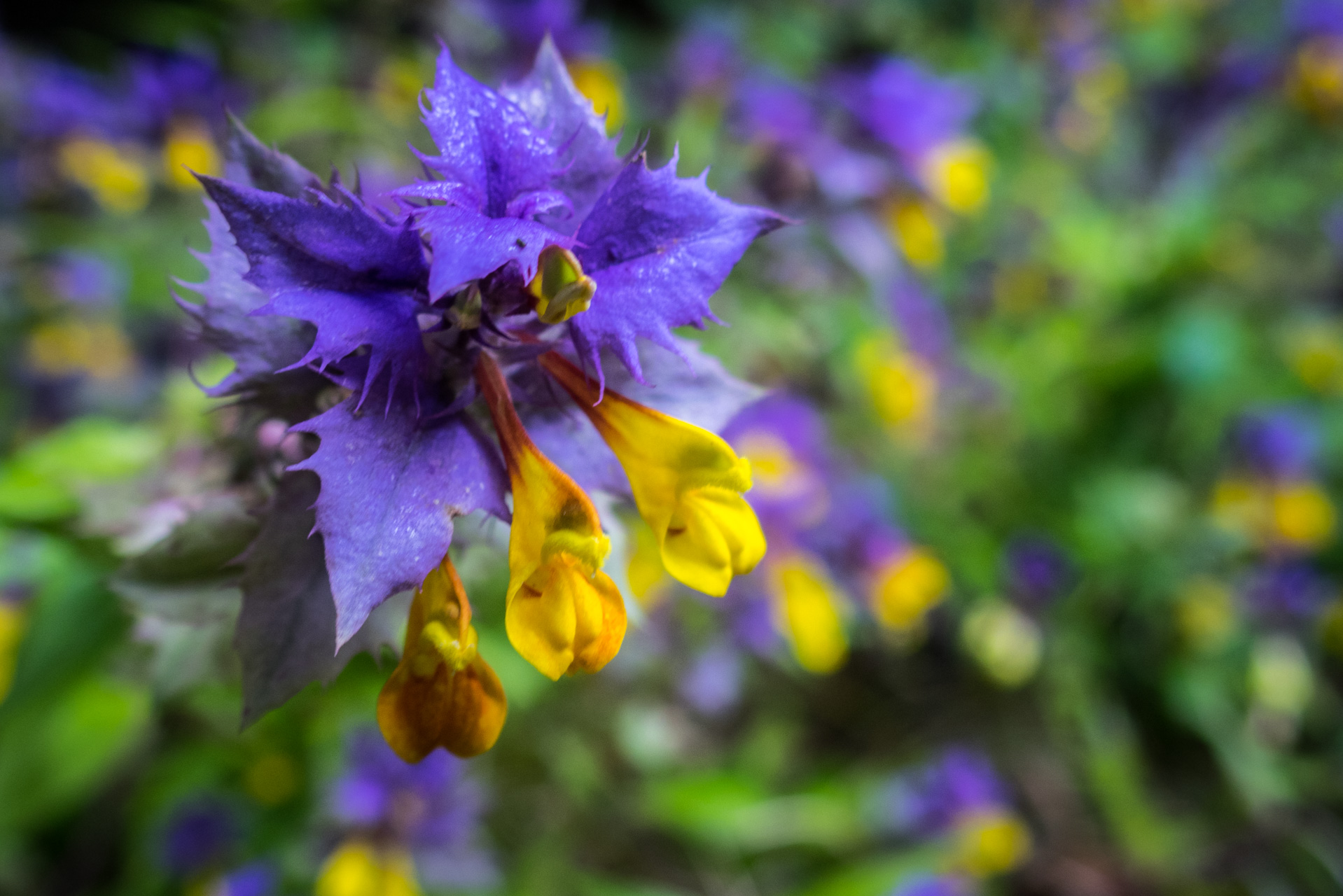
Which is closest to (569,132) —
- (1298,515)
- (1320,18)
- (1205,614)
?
(1205,614)

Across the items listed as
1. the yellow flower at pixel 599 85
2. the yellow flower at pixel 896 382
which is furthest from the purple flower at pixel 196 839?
the yellow flower at pixel 896 382

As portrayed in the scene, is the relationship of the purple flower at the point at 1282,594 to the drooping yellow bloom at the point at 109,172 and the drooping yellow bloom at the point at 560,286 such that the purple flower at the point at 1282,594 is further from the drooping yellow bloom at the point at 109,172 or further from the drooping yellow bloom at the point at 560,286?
the drooping yellow bloom at the point at 109,172

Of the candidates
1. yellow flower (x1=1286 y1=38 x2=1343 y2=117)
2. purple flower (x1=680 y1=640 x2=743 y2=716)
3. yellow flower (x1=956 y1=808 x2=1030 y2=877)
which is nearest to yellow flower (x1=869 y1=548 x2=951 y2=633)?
purple flower (x1=680 y1=640 x2=743 y2=716)

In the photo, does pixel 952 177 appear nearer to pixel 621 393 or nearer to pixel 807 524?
pixel 807 524

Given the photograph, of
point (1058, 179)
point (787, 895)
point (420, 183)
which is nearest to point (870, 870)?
point (787, 895)

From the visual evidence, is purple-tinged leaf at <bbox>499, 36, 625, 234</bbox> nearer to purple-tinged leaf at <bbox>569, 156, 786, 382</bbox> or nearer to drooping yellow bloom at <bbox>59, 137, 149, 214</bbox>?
purple-tinged leaf at <bbox>569, 156, 786, 382</bbox>

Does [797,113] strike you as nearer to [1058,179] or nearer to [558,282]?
[558,282]

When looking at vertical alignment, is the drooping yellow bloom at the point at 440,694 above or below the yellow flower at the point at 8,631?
above
